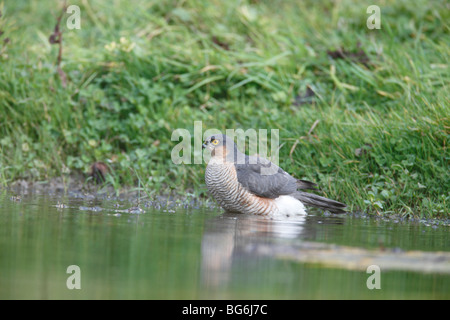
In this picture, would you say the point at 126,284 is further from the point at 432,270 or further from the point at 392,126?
the point at 392,126

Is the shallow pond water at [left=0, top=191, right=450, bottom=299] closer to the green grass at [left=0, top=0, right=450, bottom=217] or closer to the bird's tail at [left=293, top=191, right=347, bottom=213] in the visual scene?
the bird's tail at [left=293, top=191, right=347, bottom=213]

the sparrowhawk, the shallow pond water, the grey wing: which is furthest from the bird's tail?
the shallow pond water

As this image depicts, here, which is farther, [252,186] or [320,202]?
[320,202]

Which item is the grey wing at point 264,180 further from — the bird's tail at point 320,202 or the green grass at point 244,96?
the green grass at point 244,96

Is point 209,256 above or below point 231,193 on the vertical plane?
below

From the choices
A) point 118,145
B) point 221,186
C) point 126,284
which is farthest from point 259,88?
point 126,284

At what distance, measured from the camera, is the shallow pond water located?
3.34m

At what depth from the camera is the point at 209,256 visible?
411 centimetres

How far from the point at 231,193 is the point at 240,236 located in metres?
1.62

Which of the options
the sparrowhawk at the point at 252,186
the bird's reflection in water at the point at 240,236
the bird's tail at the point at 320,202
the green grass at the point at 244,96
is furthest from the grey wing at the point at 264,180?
the green grass at the point at 244,96

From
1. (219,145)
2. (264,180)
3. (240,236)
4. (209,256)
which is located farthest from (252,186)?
(209,256)

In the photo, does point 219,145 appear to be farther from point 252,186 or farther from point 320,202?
point 320,202

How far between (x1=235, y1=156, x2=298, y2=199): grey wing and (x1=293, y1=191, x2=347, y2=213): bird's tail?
104mm

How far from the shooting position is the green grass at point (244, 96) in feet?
23.3
